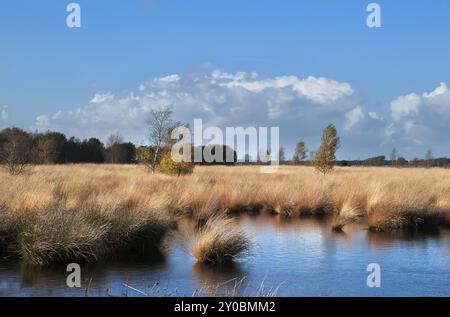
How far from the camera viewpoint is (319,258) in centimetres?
1122

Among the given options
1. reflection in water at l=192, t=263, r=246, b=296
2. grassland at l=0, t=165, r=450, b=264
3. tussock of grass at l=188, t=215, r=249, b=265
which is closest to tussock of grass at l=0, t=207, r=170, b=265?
grassland at l=0, t=165, r=450, b=264

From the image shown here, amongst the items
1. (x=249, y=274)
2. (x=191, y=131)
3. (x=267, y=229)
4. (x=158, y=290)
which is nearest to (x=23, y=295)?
(x=158, y=290)

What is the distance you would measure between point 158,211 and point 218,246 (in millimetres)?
3109

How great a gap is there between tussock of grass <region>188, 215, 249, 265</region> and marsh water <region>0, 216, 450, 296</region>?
0.21 meters

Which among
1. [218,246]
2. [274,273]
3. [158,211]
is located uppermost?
[158,211]

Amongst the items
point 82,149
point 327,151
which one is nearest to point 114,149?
point 82,149

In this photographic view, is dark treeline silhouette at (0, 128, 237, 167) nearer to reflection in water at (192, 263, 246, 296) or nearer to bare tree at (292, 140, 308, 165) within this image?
bare tree at (292, 140, 308, 165)

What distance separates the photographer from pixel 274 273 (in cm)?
977

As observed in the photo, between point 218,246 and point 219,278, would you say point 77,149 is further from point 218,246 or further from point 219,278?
point 219,278

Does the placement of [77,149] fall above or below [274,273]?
above

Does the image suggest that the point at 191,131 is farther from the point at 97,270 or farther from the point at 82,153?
the point at 82,153

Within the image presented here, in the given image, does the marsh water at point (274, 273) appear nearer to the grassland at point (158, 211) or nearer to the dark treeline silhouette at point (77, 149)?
the grassland at point (158, 211)

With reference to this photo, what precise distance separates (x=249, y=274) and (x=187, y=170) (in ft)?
64.9
